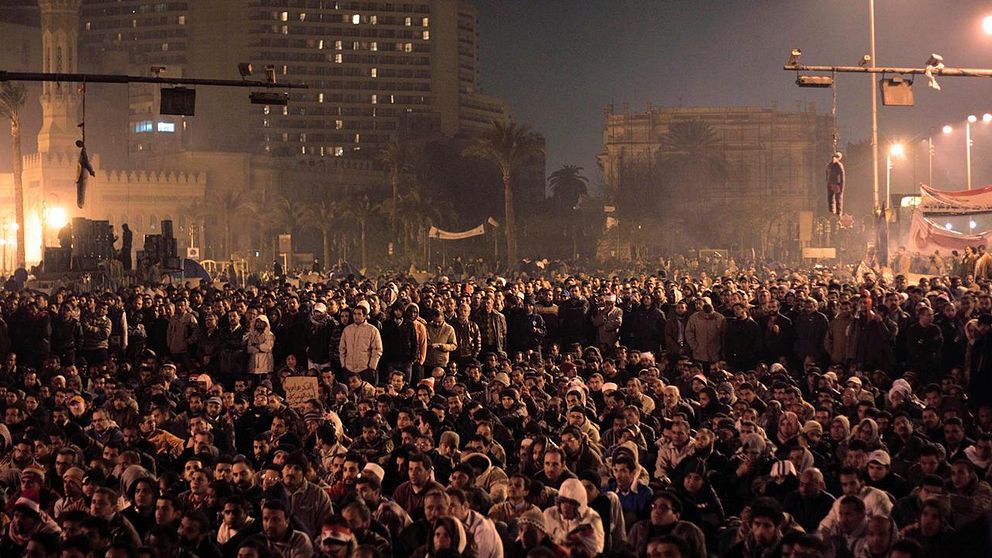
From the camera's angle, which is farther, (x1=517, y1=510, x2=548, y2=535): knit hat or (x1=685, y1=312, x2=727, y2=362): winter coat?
(x1=685, y1=312, x2=727, y2=362): winter coat

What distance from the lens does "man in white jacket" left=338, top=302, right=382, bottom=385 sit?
1791 centimetres

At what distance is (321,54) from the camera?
138750 mm

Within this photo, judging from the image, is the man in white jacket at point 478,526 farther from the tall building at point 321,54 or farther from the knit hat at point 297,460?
the tall building at point 321,54

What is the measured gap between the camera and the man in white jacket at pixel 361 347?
17.9 meters

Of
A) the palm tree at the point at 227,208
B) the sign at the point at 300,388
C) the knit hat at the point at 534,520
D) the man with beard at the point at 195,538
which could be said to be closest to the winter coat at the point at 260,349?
the sign at the point at 300,388

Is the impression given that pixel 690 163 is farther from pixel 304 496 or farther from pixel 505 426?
pixel 304 496

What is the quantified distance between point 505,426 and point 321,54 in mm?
129332

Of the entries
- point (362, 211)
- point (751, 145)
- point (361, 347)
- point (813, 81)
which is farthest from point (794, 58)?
point (751, 145)

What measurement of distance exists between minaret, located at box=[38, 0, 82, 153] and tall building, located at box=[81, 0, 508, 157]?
34.9 m

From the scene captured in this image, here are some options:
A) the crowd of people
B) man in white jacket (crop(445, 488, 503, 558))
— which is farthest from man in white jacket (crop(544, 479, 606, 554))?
man in white jacket (crop(445, 488, 503, 558))

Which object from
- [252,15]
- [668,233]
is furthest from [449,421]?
[252,15]

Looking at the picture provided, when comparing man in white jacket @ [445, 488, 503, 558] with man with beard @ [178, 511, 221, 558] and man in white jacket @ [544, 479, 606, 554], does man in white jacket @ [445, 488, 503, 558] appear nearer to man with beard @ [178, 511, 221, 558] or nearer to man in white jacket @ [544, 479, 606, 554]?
man in white jacket @ [544, 479, 606, 554]

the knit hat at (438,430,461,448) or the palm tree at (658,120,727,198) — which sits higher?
the palm tree at (658,120,727,198)

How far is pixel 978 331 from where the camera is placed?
15.5 meters
